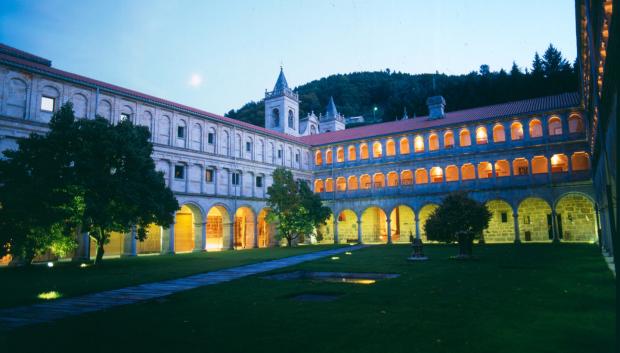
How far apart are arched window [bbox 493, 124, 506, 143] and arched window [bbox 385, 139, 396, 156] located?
9859mm

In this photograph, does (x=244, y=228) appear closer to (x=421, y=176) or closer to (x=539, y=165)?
(x=421, y=176)

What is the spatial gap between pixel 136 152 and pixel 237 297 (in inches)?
518

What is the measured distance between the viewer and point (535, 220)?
1425 inches

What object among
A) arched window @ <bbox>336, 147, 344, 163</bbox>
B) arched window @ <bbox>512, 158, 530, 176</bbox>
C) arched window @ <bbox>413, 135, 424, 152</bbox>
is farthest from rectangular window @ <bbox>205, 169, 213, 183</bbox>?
arched window @ <bbox>512, 158, 530, 176</bbox>

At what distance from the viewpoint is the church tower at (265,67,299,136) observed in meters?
60.6

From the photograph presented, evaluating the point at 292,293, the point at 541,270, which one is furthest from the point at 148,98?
the point at 541,270

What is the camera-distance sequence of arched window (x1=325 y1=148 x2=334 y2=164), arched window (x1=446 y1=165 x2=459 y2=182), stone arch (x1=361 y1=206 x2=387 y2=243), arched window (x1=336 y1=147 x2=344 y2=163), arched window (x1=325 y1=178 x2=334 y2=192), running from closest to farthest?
arched window (x1=446 y1=165 x2=459 y2=182)
stone arch (x1=361 y1=206 x2=387 y2=243)
arched window (x1=336 y1=147 x2=344 y2=163)
arched window (x1=325 y1=178 x2=334 y2=192)
arched window (x1=325 y1=148 x2=334 y2=164)

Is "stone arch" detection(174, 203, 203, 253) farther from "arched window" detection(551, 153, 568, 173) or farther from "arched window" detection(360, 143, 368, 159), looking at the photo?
"arched window" detection(551, 153, 568, 173)

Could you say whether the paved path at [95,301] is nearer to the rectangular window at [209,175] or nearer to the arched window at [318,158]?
the rectangular window at [209,175]

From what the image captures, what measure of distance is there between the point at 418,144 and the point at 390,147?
10.5ft

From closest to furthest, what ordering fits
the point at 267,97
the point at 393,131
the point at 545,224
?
the point at 545,224, the point at 393,131, the point at 267,97

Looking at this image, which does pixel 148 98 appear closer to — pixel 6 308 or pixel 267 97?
pixel 6 308

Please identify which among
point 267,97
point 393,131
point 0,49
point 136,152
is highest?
point 267,97

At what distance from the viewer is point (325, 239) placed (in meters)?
47.2
